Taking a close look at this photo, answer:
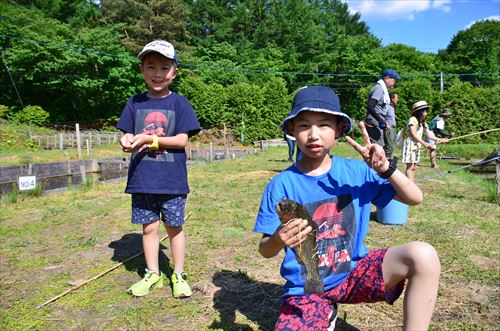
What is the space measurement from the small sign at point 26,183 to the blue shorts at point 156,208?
4972 mm

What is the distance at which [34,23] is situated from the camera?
31.3m

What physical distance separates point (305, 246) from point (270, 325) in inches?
40.8

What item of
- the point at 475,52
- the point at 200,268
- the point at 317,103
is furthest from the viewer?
the point at 475,52

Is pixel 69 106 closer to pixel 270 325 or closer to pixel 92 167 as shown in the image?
pixel 92 167

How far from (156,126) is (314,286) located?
6.00 feet

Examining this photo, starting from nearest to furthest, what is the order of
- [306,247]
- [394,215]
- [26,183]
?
1. [306,247]
2. [394,215]
3. [26,183]

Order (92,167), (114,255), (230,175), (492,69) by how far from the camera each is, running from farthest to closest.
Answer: (492,69) < (92,167) < (230,175) < (114,255)

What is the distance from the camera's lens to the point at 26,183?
22.4 ft

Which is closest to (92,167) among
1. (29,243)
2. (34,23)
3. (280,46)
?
(29,243)

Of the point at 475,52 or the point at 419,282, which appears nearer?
the point at 419,282

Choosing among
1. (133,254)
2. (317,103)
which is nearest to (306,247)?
(317,103)

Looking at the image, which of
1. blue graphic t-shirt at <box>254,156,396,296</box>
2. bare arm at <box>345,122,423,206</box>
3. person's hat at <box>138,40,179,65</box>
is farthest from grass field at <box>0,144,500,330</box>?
person's hat at <box>138,40,179,65</box>

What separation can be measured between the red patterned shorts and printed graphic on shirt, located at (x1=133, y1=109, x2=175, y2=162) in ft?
5.08

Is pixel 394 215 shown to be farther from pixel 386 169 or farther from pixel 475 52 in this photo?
pixel 475 52
